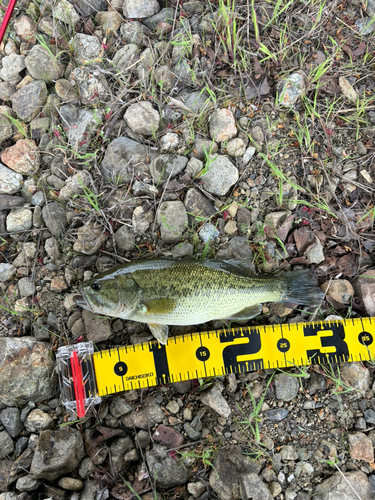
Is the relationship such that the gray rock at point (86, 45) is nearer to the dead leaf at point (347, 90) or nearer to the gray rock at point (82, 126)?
the gray rock at point (82, 126)

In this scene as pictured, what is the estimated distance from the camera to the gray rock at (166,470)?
3.64 m

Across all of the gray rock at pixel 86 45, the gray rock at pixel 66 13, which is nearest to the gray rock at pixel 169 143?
the gray rock at pixel 86 45

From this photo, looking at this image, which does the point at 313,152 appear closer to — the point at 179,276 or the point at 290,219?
the point at 290,219

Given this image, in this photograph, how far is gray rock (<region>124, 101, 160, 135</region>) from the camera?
428 centimetres

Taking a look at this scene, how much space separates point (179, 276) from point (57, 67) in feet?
11.6

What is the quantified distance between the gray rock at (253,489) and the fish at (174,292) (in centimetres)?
176

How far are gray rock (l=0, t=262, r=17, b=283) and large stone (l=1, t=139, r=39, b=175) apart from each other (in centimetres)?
132

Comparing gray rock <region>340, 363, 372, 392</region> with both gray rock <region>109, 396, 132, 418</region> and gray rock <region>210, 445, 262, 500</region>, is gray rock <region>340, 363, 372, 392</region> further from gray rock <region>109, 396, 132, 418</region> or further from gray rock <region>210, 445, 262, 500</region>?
gray rock <region>109, 396, 132, 418</region>

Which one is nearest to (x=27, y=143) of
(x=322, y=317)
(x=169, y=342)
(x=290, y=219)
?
(x=169, y=342)

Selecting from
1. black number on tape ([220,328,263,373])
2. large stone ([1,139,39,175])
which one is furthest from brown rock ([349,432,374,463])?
large stone ([1,139,39,175])

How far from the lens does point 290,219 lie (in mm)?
4246

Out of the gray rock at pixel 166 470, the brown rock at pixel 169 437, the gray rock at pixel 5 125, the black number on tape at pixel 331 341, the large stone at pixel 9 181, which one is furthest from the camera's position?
the gray rock at pixel 5 125

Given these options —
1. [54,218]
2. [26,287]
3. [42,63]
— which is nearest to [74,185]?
A: [54,218]

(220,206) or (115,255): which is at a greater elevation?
(220,206)
